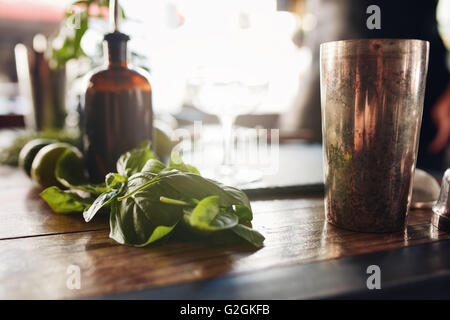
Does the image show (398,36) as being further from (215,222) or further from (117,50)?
(215,222)

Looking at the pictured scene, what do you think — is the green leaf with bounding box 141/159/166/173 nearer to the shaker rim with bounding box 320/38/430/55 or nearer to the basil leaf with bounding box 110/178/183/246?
the basil leaf with bounding box 110/178/183/246

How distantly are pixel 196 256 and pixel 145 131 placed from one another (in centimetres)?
35

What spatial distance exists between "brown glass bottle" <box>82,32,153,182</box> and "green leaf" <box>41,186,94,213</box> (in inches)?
7.0

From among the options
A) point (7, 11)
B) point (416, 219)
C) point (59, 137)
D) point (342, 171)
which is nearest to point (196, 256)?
point (342, 171)

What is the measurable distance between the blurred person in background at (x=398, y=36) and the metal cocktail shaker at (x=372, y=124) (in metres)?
0.97

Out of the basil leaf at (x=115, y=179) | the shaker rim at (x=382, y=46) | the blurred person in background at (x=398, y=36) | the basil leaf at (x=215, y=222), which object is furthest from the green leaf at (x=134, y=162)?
the blurred person in background at (x=398, y=36)

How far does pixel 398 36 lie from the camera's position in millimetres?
1232

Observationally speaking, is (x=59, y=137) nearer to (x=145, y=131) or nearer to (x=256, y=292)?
(x=145, y=131)

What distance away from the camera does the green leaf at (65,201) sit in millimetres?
457

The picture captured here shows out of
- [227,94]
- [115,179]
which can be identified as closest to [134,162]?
[115,179]

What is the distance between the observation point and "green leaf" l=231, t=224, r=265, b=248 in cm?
37

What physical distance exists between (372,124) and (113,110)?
1.37 feet

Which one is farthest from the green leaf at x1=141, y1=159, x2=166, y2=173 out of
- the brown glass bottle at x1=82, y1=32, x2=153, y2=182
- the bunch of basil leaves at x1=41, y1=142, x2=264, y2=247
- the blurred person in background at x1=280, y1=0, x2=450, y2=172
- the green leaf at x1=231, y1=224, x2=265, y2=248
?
the blurred person in background at x1=280, y1=0, x2=450, y2=172

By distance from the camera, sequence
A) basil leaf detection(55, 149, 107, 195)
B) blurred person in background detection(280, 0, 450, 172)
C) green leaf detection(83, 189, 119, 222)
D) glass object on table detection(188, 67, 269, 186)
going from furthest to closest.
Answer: blurred person in background detection(280, 0, 450, 172)
glass object on table detection(188, 67, 269, 186)
basil leaf detection(55, 149, 107, 195)
green leaf detection(83, 189, 119, 222)
